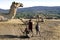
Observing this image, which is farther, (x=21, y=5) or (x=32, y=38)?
(x=21, y=5)

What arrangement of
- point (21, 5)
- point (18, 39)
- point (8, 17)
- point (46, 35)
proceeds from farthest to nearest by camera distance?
point (21, 5)
point (8, 17)
point (46, 35)
point (18, 39)

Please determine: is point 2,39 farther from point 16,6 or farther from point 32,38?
point 16,6

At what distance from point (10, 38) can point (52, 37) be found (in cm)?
328

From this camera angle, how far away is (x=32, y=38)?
20812 mm

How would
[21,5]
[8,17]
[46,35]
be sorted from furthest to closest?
[21,5]
[8,17]
[46,35]

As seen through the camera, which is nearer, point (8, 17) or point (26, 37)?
point (26, 37)

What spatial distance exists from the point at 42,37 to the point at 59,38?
53.8 inches

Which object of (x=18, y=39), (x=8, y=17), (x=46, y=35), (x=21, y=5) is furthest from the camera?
(x=21, y=5)

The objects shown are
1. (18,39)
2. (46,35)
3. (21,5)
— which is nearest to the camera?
(18,39)

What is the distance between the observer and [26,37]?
21188 millimetres

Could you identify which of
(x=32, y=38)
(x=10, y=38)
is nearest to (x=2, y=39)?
(x=10, y=38)

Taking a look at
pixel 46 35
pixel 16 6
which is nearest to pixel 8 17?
pixel 16 6

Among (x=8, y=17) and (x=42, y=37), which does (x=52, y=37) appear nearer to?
(x=42, y=37)

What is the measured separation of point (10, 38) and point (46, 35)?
3.28 meters
